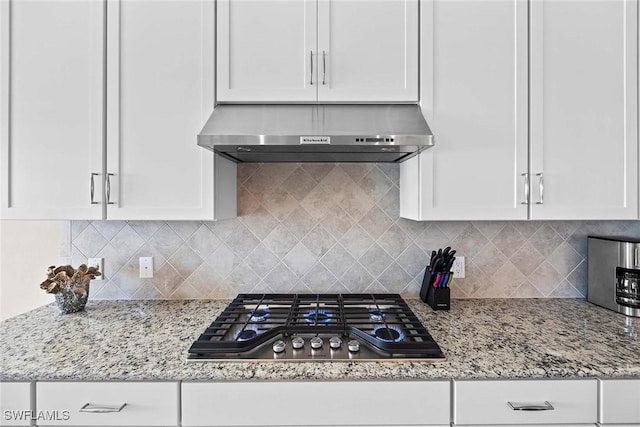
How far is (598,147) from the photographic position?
1.52 metres

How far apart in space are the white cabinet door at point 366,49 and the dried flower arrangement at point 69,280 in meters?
1.39

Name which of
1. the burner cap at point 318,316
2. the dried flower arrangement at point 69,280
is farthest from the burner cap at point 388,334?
the dried flower arrangement at point 69,280

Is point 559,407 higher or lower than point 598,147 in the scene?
lower

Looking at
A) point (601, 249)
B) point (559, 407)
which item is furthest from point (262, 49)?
point (601, 249)

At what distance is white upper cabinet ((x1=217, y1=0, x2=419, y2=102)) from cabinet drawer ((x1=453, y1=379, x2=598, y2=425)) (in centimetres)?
118

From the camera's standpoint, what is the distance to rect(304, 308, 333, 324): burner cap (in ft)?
4.79

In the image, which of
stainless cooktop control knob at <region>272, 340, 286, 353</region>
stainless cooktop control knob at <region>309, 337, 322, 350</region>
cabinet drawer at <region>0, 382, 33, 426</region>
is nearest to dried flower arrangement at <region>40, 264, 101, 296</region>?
cabinet drawer at <region>0, 382, 33, 426</region>

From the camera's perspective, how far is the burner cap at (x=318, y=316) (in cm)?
146

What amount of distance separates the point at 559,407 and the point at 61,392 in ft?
5.43

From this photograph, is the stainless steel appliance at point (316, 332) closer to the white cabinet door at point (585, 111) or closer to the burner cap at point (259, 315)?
the burner cap at point (259, 315)

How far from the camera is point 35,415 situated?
114 cm

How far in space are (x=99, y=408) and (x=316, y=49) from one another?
1.57 m

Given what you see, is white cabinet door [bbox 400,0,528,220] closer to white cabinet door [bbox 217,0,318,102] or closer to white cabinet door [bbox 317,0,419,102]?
white cabinet door [bbox 317,0,419,102]

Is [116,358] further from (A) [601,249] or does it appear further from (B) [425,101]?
(A) [601,249]
